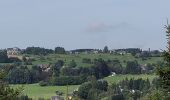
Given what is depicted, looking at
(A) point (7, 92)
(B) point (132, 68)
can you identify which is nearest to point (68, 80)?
(B) point (132, 68)

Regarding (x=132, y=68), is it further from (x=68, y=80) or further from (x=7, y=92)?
(x=7, y=92)

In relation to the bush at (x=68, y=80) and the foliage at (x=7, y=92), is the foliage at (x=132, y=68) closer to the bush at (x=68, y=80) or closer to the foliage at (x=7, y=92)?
the bush at (x=68, y=80)

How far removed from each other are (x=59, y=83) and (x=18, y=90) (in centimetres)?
12806

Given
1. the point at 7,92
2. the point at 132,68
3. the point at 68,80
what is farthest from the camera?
the point at 132,68

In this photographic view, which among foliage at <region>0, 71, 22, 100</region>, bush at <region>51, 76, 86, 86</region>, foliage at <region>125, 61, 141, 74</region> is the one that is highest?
foliage at <region>0, 71, 22, 100</region>

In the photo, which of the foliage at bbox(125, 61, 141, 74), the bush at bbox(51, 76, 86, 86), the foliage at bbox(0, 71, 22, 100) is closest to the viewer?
the foliage at bbox(0, 71, 22, 100)

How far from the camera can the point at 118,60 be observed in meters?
198

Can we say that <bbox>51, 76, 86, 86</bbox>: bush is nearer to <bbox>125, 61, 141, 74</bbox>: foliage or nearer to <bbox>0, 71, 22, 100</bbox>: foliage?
<bbox>125, 61, 141, 74</bbox>: foliage

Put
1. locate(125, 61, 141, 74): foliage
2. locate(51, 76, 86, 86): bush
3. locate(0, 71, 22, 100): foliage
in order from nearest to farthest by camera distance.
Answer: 1. locate(0, 71, 22, 100): foliage
2. locate(51, 76, 86, 86): bush
3. locate(125, 61, 141, 74): foliage

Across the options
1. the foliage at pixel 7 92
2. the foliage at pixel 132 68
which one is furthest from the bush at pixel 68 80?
the foliage at pixel 7 92

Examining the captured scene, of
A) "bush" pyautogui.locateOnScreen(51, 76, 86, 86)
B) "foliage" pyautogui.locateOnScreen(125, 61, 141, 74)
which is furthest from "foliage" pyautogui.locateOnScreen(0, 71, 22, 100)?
"foliage" pyautogui.locateOnScreen(125, 61, 141, 74)

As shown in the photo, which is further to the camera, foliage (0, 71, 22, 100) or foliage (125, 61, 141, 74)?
foliage (125, 61, 141, 74)

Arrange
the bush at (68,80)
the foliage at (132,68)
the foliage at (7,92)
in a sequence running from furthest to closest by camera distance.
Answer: the foliage at (132,68) → the bush at (68,80) → the foliage at (7,92)

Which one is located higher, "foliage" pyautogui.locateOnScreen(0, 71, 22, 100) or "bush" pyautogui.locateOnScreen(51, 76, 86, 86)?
"foliage" pyautogui.locateOnScreen(0, 71, 22, 100)
